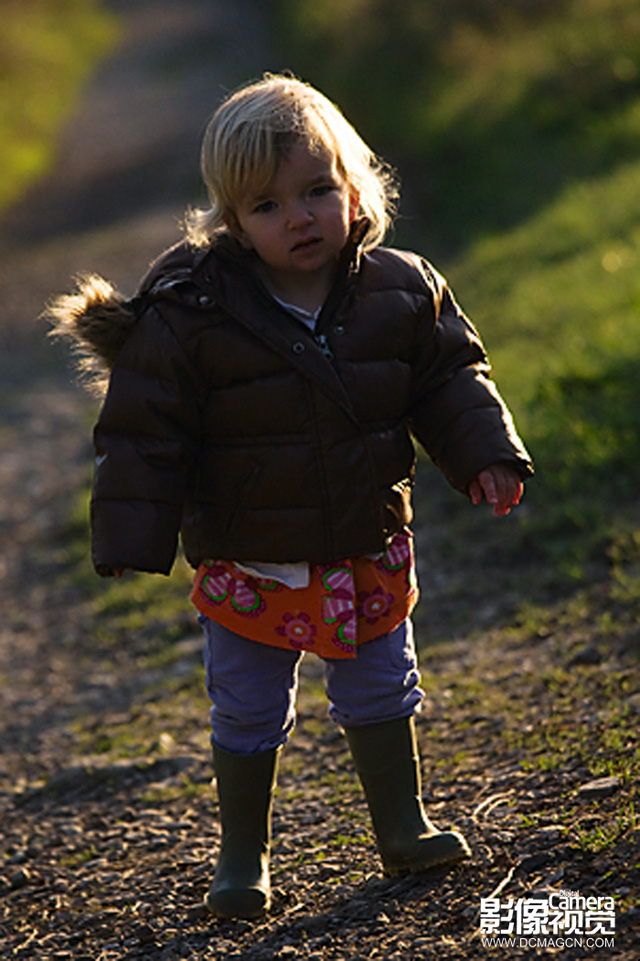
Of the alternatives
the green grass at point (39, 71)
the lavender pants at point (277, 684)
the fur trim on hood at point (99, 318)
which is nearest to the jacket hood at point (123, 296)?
the fur trim on hood at point (99, 318)

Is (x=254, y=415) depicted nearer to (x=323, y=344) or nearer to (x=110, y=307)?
(x=323, y=344)

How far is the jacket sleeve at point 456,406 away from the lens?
8.52ft

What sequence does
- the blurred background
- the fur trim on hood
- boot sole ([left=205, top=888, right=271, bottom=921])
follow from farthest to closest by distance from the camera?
the blurred background
boot sole ([left=205, top=888, right=271, bottom=921])
the fur trim on hood

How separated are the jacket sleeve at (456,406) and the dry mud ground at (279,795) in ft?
2.52

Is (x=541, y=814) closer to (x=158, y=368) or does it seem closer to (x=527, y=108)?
(x=158, y=368)

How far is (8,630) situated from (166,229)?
7757mm

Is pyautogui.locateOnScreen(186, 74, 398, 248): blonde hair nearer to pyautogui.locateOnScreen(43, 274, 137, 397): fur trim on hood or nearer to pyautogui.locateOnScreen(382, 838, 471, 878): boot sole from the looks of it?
pyautogui.locateOnScreen(43, 274, 137, 397): fur trim on hood

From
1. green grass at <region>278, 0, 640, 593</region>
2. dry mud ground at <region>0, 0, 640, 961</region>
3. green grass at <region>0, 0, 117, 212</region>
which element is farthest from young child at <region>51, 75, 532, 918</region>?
green grass at <region>0, 0, 117, 212</region>

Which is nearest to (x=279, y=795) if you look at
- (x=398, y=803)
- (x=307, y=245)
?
(x=398, y=803)

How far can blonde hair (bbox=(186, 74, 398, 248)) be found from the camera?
2.45 meters

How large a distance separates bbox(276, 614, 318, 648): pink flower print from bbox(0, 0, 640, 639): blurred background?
1604 millimetres

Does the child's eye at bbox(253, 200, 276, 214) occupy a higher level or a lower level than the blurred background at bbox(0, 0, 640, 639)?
lower

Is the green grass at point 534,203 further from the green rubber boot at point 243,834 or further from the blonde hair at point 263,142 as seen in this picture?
the blonde hair at point 263,142

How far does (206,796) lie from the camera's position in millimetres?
3498
